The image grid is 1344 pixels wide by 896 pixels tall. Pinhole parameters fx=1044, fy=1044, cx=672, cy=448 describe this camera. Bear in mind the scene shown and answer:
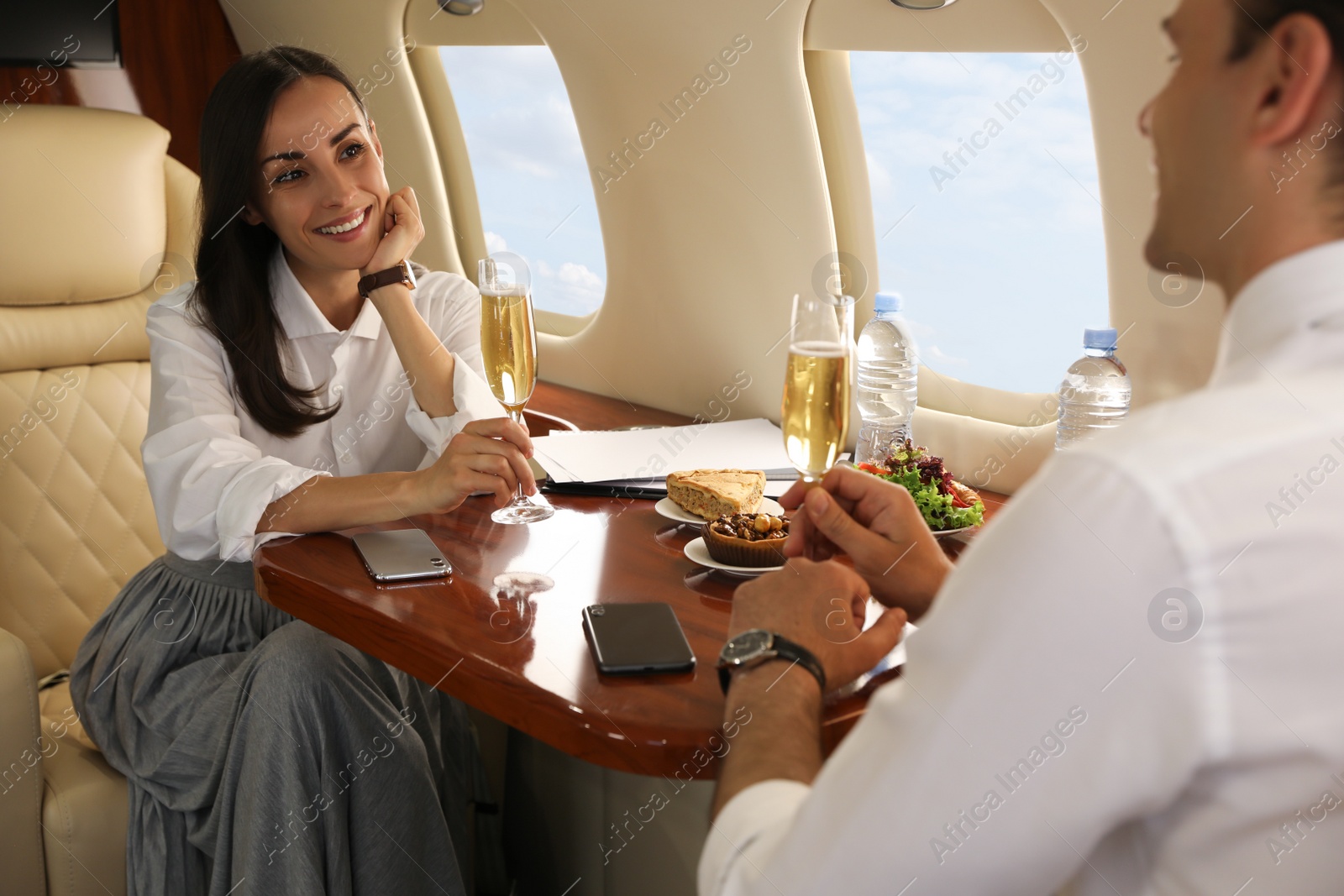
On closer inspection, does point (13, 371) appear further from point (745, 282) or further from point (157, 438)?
point (745, 282)

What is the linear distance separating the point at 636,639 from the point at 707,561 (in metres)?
0.28

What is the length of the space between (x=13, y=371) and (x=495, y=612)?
1.48 meters

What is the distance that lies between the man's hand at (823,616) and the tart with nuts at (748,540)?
27 centimetres

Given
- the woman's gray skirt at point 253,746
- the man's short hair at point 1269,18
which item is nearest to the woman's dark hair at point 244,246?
the woman's gray skirt at point 253,746

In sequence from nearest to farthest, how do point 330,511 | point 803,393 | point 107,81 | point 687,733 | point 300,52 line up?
point 687,733 → point 803,393 → point 330,511 → point 300,52 → point 107,81

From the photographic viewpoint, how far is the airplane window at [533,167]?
10.4ft

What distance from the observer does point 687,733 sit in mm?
1014

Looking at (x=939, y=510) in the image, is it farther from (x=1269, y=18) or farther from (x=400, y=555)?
(x=1269, y=18)

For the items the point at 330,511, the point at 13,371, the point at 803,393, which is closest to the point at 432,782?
the point at 330,511

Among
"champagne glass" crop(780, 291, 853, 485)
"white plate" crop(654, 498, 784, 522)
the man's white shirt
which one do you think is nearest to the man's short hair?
the man's white shirt

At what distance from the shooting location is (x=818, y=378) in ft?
3.96

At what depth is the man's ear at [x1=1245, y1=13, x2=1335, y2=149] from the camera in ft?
2.13

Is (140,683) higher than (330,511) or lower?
lower

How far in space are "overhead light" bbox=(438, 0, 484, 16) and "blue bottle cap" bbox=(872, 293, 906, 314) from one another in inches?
57.8
